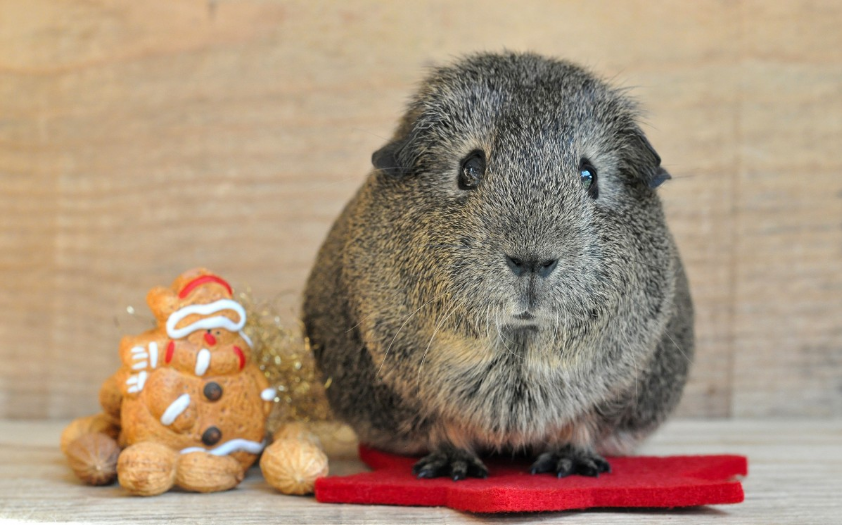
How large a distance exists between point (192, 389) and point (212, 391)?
0.04 metres

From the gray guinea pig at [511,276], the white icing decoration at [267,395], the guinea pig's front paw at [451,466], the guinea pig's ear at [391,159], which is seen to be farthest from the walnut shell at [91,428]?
the guinea pig's ear at [391,159]

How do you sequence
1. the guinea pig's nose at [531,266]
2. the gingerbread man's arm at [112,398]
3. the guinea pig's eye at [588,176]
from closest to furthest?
the guinea pig's nose at [531,266]
the guinea pig's eye at [588,176]
the gingerbread man's arm at [112,398]

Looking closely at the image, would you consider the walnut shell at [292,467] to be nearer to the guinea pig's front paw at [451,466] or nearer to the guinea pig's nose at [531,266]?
the guinea pig's front paw at [451,466]

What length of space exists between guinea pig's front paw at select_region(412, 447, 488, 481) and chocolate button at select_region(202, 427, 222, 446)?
0.44 meters

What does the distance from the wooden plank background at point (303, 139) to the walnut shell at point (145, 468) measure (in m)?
1.20

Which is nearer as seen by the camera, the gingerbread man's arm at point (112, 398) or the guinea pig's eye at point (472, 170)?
the guinea pig's eye at point (472, 170)

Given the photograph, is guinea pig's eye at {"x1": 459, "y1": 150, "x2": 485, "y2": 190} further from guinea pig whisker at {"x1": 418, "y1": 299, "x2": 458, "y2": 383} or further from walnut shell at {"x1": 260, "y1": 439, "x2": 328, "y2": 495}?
walnut shell at {"x1": 260, "y1": 439, "x2": 328, "y2": 495}

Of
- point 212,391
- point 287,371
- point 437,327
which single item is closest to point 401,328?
point 437,327

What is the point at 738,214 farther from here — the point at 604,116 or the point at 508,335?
the point at 508,335

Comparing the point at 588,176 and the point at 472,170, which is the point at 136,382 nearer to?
the point at 472,170

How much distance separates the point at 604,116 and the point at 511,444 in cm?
77

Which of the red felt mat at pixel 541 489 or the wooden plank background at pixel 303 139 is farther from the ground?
the wooden plank background at pixel 303 139

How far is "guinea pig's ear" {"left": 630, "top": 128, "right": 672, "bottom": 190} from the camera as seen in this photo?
77.5 inches

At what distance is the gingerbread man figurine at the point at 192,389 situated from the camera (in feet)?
6.13
